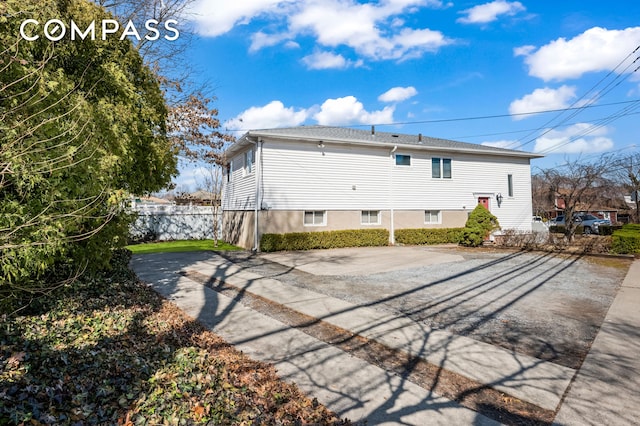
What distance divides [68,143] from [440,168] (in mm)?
17741

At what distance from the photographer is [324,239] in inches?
615

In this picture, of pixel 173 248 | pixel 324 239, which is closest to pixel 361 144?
pixel 324 239

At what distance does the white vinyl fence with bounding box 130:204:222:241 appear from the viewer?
1970 centimetres

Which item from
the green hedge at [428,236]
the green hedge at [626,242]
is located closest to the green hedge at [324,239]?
the green hedge at [428,236]

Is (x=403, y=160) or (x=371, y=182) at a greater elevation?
(x=403, y=160)

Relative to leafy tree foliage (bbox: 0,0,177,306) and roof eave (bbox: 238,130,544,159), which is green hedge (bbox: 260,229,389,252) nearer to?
roof eave (bbox: 238,130,544,159)

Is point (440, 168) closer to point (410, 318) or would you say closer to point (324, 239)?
point (324, 239)

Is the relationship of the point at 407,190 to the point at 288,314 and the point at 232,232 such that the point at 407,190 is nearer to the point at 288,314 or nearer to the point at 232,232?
the point at 232,232

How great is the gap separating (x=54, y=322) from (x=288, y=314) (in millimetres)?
3464

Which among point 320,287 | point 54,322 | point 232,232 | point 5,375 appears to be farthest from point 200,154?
point 5,375

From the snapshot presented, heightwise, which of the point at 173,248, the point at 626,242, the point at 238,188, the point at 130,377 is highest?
the point at 238,188

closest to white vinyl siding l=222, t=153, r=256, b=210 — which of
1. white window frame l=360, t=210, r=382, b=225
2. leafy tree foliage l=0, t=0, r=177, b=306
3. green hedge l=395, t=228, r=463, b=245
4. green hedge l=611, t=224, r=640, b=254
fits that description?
white window frame l=360, t=210, r=382, b=225

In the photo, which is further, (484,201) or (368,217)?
(484,201)

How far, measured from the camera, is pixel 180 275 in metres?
9.58
